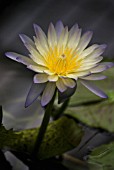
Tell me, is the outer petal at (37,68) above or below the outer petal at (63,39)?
below

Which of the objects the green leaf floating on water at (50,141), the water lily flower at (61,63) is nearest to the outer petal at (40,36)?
the water lily flower at (61,63)

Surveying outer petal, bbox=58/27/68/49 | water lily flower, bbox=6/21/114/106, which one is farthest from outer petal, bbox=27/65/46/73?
outer petal, bbox=58/27/68/49

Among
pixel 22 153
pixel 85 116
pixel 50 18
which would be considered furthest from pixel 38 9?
pixel 22 153

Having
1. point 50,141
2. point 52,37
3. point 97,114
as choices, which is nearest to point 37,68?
point 52,37

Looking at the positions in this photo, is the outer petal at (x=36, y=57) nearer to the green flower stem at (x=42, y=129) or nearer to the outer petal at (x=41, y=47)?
the outer petal at (x=41, y=47)

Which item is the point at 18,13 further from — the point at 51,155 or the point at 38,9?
the point at 51,155

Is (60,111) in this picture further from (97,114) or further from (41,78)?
(41,78)

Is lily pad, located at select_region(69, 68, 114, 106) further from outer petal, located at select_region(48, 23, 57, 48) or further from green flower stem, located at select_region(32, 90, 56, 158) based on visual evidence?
outer petal, located at select_region(48, 23, 57, 48)
